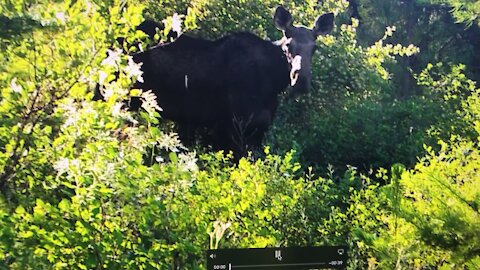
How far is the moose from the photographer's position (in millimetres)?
9625

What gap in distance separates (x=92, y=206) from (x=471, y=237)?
2.00 meters

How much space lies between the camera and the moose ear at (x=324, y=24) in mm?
10273

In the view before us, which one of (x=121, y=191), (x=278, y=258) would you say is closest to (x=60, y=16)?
(x=121, y=191)

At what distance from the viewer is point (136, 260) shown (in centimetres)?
402

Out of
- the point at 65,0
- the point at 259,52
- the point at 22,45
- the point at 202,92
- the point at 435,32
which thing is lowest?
the point at 22,45

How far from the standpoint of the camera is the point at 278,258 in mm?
3729

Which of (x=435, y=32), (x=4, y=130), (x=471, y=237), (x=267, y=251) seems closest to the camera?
(x=471, y=237)

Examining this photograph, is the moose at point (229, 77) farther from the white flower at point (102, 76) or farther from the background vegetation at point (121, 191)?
the white flower at point (102, 76)

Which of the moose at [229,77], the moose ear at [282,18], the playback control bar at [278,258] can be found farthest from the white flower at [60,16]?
the moose ear at [282,18]

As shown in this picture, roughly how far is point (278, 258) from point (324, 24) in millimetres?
7056

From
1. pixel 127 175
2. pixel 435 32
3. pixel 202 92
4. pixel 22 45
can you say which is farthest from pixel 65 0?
pixel 435 32

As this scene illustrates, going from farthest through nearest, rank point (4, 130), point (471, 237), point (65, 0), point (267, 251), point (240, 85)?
point (240, 85) → point (65, 0) → point (4, 130) → point (267, 251) → point (471, 237)

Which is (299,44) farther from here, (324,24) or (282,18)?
(324,24)

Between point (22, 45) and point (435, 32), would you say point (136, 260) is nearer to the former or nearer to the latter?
point (22, 45)
